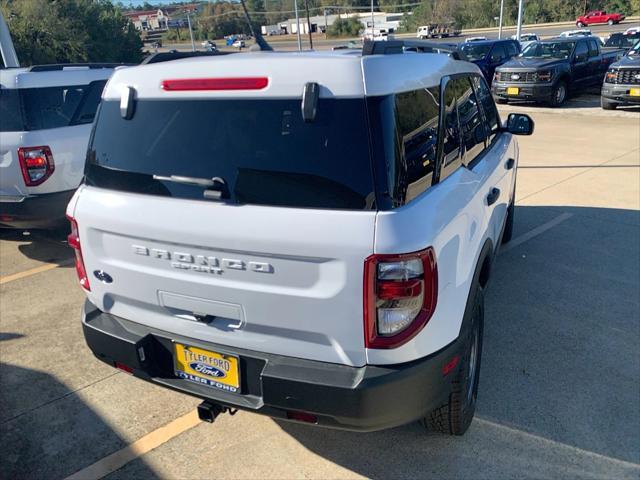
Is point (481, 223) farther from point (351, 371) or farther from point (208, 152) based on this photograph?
point (208, 152)

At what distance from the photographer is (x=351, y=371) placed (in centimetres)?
214

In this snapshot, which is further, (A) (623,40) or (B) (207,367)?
(A) (623,40)

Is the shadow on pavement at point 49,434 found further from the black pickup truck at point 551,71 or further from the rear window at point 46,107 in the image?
the black pickup truck at point 551,71

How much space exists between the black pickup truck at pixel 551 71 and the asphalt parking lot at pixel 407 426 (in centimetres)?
1136

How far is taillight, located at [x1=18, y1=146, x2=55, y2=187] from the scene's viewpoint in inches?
200

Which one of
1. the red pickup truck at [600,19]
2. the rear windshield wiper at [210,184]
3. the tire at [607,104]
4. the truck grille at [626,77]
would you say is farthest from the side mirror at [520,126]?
the red pickup truck at [600,19]

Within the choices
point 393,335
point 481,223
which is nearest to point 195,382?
point 393,335

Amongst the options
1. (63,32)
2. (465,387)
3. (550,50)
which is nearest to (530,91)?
(550,50)

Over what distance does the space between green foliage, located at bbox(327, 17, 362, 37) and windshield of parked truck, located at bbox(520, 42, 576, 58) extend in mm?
43267

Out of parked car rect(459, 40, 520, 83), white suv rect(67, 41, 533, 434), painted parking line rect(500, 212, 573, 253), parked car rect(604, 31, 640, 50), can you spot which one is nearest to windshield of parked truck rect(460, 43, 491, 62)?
parked car rect(459, 40, 520, 83)

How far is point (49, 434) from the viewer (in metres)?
3.01

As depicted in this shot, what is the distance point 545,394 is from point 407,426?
898 millimetres

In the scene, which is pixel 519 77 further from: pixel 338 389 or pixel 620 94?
pixel 338 389

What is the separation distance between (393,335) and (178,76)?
58.0 inches
